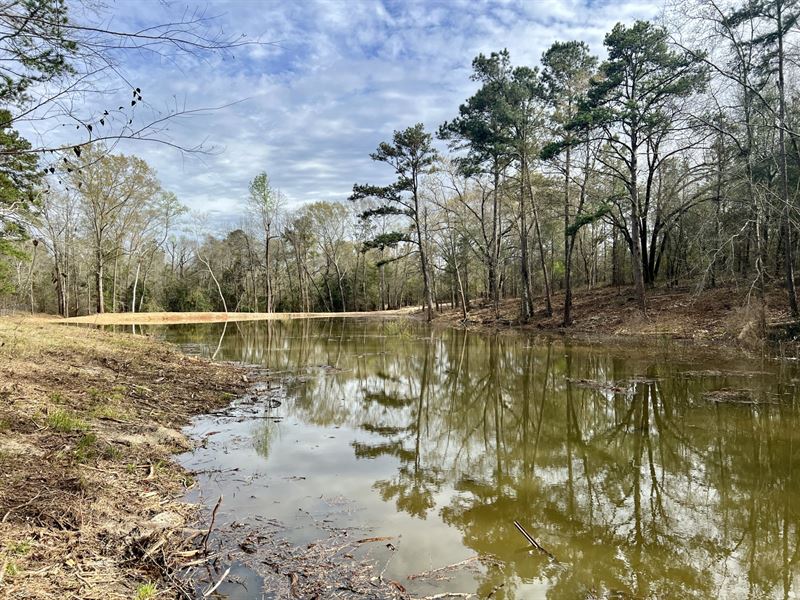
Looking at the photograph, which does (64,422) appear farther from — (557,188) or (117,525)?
(557,188)

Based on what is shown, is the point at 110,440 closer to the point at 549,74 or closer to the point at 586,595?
the point at 586,595

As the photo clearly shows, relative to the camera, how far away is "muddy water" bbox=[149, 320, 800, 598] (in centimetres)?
357

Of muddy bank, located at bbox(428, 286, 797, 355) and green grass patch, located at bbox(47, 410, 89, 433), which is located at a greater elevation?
muddy bank, located at bbox(428, 286, 797, 355)

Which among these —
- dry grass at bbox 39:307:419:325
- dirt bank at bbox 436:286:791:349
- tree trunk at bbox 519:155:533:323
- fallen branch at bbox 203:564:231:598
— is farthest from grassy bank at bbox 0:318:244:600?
dry grass at bbox 39:307:419:325

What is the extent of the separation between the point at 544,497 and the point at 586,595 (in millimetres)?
1647

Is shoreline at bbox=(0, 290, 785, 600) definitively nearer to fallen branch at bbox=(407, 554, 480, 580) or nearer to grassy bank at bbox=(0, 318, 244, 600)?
grassy bank at bbox=(0, 318, 244, 600)

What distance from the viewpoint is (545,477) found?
542 centimetres

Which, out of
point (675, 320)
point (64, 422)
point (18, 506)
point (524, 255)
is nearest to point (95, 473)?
point (18, 506)

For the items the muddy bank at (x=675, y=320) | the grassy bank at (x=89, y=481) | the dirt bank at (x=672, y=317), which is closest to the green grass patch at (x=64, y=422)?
the grassy bank at (x=89, y=481)

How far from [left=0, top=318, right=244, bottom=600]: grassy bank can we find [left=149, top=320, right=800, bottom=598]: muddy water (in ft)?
1.86

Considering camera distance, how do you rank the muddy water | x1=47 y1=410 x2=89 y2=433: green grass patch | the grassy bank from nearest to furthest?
the grassy bank, the muddy water, x1=47 y1=410 x2=89 y2=433: green grass patch

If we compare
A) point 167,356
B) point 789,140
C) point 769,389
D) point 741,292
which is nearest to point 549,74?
point 789,140

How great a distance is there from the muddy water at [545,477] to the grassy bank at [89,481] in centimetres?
57

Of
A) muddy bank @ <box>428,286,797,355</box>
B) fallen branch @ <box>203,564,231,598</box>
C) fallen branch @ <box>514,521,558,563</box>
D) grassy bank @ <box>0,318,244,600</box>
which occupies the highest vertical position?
muddy bank @ <box>428,286,797,355</box>
